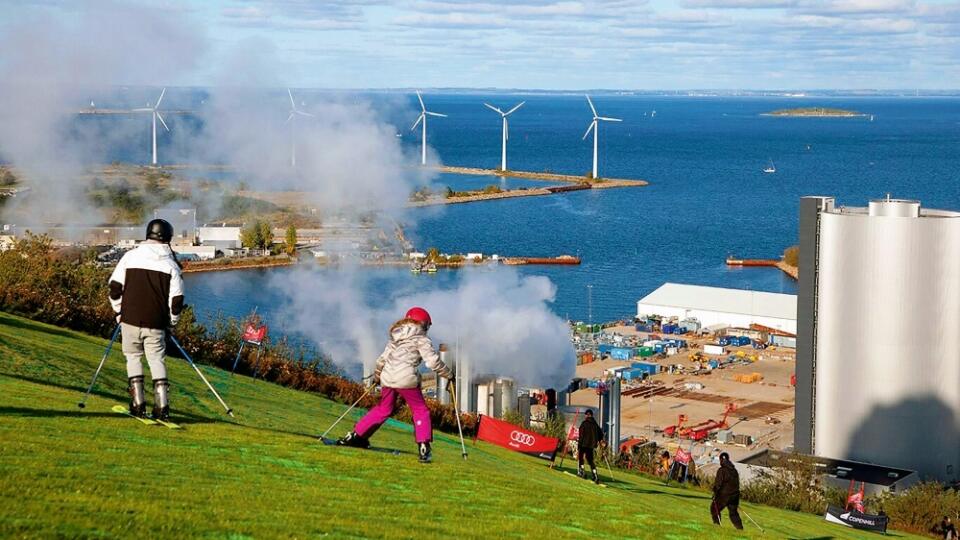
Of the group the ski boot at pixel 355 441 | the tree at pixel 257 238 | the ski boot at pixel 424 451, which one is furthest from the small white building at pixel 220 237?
the ski boot at pixel 424 451

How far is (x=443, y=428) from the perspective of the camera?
2131 cm

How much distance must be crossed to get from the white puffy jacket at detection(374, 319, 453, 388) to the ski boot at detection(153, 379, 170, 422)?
193 cm

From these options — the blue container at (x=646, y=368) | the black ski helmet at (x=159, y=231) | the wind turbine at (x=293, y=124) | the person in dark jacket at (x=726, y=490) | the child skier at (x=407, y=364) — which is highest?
the wind turbine at (x=293, y=124)

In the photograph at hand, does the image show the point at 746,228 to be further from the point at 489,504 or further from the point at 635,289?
the point at 489,504

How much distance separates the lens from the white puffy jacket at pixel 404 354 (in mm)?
10664

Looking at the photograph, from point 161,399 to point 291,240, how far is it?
261ft

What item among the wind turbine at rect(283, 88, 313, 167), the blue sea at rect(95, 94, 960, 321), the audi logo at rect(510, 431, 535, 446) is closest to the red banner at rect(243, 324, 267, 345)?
the audi logo at rect(510, 431, 535, 446)

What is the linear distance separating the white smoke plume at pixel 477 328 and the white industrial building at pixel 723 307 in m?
11.3

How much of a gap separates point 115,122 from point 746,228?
288 feet

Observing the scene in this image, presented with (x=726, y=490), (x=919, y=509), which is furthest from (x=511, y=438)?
(x=919, y=509)

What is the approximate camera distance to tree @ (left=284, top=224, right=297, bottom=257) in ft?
292

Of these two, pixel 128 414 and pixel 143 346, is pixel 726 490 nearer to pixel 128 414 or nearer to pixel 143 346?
pixel 128 414

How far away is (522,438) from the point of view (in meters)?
18.0

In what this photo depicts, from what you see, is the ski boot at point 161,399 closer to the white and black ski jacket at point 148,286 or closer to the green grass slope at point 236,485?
the green grass slope at point 236,485
